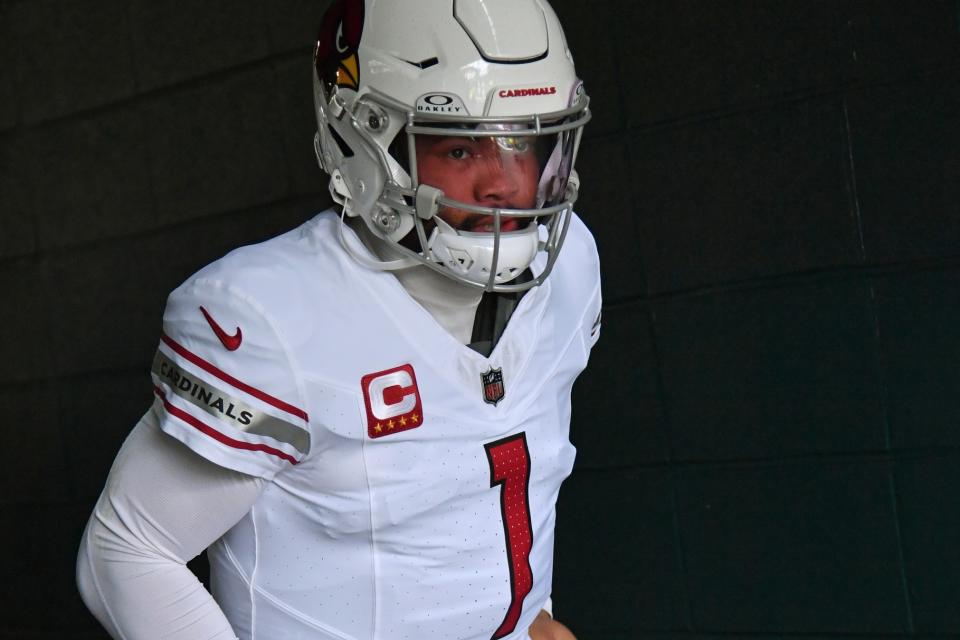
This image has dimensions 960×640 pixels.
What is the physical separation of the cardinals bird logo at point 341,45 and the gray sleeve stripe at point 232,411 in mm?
392

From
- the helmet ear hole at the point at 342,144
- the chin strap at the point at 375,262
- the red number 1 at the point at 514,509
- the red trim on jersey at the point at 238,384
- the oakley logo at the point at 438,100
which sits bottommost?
the red number 1 at the point at 514,509

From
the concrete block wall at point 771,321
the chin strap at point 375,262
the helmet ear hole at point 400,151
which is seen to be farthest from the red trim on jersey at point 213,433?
the concrete block wall at point 771,321

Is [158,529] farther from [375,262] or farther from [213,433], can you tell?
[375,262]

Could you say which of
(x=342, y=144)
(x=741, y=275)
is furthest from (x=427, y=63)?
(x=741, y=275)

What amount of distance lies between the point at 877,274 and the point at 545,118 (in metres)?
1.11

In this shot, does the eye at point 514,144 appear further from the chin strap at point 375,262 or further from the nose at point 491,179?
the chin strap at point 375,262

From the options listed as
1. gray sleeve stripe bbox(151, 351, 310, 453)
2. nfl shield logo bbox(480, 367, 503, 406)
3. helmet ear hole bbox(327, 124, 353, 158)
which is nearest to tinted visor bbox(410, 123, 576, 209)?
helmet ear hole bbox(327, 124, 353, 158)

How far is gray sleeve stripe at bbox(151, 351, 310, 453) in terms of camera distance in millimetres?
1291

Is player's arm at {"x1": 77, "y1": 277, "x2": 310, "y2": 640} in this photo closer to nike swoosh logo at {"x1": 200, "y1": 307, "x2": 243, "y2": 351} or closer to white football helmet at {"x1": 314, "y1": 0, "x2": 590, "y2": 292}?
nike swoosh logo at {"x1": 200, "y1": 307, "x2": 243, "y2": 351}

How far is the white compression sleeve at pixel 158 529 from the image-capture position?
4.28 feet

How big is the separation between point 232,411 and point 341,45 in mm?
461

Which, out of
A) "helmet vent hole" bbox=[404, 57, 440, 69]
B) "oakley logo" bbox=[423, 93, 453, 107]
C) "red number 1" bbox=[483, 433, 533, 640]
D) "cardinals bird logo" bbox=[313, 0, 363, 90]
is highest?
"cardinals bird logo" bbox=[313, 0, 363, 90]

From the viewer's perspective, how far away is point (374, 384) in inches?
54.1

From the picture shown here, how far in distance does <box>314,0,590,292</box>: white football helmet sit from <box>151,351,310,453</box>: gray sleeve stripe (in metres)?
0.23
